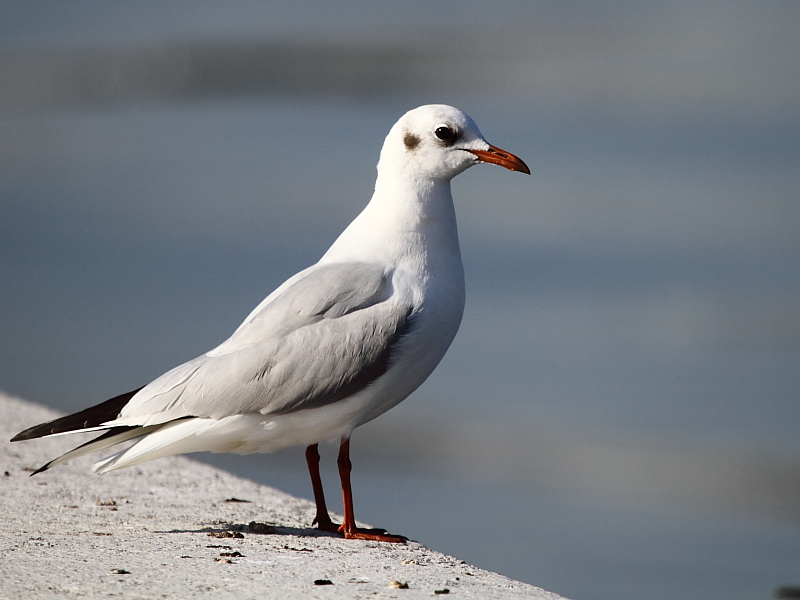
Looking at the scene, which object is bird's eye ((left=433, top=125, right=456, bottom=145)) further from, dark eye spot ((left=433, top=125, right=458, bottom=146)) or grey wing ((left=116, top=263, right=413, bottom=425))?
grey wing ((left=116, top=263, right=413, bottom=425))

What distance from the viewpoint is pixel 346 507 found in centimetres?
447

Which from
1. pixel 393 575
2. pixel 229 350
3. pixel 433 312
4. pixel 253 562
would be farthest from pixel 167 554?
pixel 433 312

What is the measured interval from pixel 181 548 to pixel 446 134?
2317 millimetres

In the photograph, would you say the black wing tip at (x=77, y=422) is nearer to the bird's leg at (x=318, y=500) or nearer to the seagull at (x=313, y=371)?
the seagull at (x=313, y=371)

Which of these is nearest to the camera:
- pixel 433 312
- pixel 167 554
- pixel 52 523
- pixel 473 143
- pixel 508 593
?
pixel 508 593

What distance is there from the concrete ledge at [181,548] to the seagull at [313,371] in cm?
30

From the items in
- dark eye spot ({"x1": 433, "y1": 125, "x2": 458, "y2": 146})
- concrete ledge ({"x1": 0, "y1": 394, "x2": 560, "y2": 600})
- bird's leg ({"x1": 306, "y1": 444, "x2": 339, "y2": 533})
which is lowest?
concrete ledge ({"x1": 0, "y1": 394, "x2": 560, "y2": 600})

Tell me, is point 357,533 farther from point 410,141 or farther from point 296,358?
point 410,141

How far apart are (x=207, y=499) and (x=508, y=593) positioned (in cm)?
205

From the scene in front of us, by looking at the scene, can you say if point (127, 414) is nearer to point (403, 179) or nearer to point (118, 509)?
point (118, 509)

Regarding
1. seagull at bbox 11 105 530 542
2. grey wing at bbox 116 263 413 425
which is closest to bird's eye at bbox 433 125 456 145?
seagull at bbox 11 105 530 542

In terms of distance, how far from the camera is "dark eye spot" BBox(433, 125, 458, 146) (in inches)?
193

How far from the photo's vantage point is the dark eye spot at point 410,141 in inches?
196

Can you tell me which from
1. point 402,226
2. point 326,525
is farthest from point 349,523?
point 402,226
